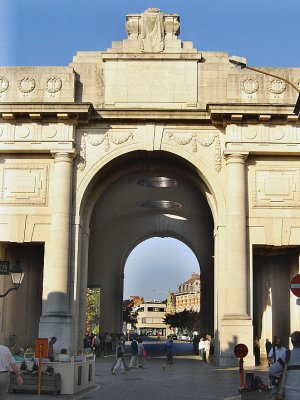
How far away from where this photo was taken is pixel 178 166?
122 ft

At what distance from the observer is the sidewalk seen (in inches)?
746

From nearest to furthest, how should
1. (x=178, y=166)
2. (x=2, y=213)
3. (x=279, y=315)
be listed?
(x=2, y=213)
(x=178, y=166)
(x=279, y=315)

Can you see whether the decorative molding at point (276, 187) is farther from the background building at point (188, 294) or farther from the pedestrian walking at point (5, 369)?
the background building at point (188, 294)

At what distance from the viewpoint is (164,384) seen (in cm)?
2309

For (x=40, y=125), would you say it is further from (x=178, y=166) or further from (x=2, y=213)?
(x=178, y=166)

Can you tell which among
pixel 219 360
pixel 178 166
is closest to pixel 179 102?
pixel 178 166

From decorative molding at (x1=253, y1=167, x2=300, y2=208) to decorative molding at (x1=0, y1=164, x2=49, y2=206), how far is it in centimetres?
1014

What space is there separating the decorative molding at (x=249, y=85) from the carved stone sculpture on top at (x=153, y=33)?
4429 mm

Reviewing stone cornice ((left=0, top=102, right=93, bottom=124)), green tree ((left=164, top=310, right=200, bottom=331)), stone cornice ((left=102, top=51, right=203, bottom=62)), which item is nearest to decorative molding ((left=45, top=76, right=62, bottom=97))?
stone cornice ((left=0, top=102, right=93, bottom=124))

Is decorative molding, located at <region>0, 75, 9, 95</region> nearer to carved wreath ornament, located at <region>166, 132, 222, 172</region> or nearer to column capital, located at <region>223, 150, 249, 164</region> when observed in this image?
carved wreath ornament, located at <region>166, 132, 222, 172</region>

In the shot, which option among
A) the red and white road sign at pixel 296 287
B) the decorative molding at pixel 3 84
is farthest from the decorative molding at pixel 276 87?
the red and white road sign at pixel 296 287

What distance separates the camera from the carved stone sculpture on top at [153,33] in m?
35.1

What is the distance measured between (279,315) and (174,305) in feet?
450

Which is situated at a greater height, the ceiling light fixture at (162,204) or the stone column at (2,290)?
the ceiling light fixture at (162,204)
